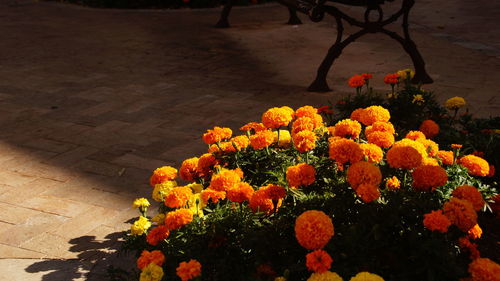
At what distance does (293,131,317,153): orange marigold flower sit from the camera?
2150mm

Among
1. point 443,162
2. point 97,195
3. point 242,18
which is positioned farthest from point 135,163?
point 242,18

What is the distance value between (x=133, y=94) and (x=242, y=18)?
15.8ft

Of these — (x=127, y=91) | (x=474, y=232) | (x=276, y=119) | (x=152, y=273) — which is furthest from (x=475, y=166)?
(x=127, y=91)

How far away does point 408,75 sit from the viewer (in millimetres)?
3145

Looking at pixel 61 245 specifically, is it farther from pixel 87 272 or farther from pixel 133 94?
pixel 133 94

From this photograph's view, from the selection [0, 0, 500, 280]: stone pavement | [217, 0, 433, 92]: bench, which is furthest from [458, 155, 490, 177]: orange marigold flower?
[217, 0, 433, 92]: bench

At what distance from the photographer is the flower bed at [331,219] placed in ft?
5.73

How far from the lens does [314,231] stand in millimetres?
1682

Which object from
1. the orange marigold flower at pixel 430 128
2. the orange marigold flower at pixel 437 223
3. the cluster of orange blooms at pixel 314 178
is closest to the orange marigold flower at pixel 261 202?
the cluster of orange blooms at pixel 314 178

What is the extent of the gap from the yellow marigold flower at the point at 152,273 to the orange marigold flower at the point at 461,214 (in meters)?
0.94

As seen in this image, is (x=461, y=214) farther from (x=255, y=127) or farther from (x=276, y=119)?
(x=255, y=127)

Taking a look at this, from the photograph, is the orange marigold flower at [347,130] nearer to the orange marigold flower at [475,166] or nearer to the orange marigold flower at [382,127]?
the orange marigold flower at [382,127]

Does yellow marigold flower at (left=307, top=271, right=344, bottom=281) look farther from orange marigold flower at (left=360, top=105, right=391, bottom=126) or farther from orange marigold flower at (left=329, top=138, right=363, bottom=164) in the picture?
orange marigold flower at (left=360, top=105, right=391, bottom=126)

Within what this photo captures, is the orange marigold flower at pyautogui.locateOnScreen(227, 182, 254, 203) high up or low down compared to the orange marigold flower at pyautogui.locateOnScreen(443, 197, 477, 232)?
down
